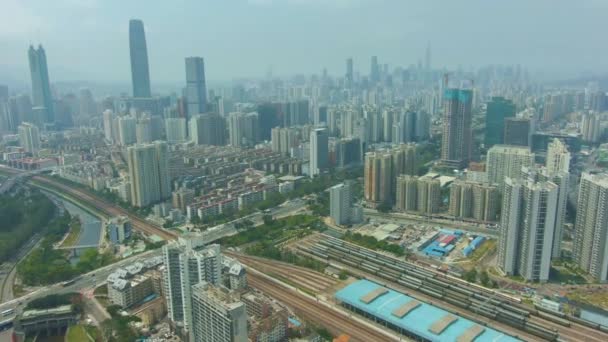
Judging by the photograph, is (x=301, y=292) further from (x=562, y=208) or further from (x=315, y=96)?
(x=315, y=96)

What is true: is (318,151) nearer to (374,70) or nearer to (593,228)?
(593,228)

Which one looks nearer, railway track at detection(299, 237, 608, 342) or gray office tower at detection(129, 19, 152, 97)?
railway track at detection(299, 237, 608, 342)

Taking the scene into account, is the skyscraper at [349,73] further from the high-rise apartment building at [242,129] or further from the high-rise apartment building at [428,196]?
the high-rise apartment building at [428,196]

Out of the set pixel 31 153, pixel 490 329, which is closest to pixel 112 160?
pixel 31 153

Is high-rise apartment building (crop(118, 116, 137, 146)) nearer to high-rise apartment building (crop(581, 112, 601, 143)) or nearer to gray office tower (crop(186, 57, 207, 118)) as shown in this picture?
gray office tower (crop(186, 57, 207, 118))

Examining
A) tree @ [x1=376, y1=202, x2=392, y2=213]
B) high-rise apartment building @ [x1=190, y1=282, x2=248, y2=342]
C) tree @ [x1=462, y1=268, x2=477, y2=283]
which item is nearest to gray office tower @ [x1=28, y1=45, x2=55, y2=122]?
tree @ [x1=376, y1=202, x2=392, y2=213]

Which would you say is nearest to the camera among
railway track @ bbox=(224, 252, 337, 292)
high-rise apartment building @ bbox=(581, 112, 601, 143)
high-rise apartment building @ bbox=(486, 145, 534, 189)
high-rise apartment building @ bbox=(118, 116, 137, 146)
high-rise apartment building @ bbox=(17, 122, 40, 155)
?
railway track @ bbox=(224, 252, 337, 292)

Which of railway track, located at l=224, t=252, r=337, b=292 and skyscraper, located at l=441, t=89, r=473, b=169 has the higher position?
skyscraper, located at l=441, t=89, r=473, b=169
